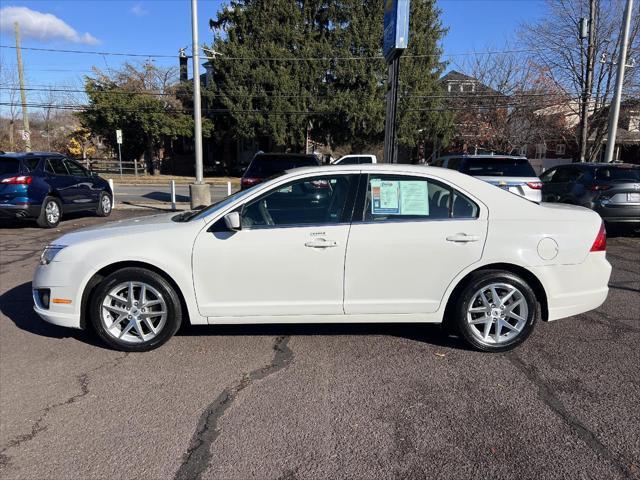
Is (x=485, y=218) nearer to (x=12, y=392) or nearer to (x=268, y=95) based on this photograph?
(x=12, y=392)

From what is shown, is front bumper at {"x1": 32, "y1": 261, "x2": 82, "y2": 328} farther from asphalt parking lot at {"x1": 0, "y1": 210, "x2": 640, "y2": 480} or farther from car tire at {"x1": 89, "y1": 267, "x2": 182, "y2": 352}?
asphalt parking lot at {"x1": 0, "y1": 210, "x2": 640, "y2": 480}

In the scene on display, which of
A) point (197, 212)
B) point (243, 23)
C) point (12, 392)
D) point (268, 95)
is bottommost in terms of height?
point (12, 392)

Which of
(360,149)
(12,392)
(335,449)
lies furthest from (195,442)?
(360,149)

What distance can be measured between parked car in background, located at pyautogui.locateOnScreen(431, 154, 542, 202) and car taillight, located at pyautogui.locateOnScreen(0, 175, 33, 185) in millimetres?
9157

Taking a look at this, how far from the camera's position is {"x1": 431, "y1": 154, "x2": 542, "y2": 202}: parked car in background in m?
9.52

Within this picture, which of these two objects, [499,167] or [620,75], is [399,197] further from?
Answer: [620,75]

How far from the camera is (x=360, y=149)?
35094 mm

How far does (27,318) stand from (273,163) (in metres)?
6.74

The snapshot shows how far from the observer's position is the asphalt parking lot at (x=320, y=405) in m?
2.61

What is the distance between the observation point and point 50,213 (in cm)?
1034

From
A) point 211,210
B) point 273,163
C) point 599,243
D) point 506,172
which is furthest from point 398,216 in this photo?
point 273,163

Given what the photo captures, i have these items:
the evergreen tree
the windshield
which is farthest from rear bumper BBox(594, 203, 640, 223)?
the evergreen tree

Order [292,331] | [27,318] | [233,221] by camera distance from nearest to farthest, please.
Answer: [233,221] → [292,331] → [27,318]

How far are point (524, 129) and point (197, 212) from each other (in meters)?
31.6
